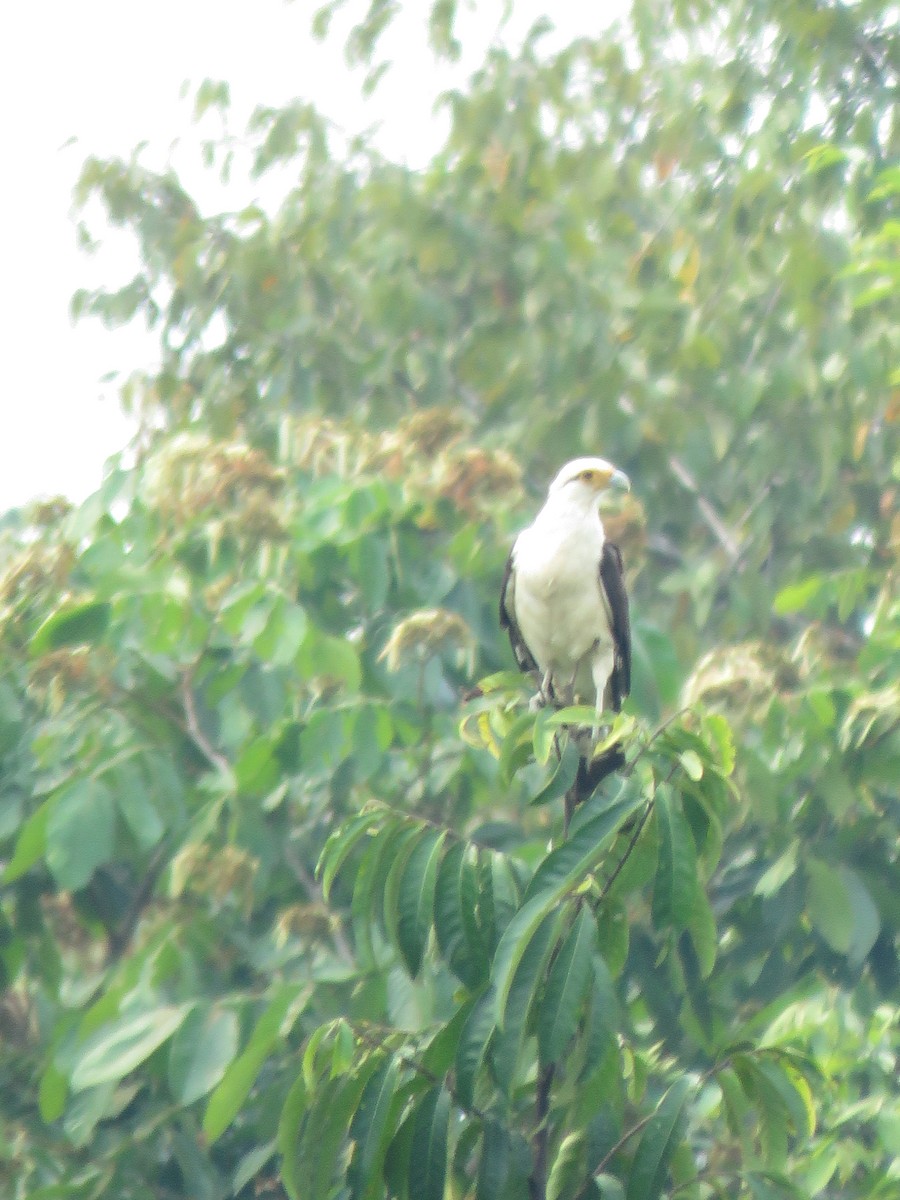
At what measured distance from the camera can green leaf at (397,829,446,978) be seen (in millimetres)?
3465

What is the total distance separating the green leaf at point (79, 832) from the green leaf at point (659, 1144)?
2284 millimetres

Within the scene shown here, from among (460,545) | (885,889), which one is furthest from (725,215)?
(885,889)

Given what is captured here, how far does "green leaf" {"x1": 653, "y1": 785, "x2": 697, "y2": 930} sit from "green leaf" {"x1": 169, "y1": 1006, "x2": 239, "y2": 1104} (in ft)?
6.38

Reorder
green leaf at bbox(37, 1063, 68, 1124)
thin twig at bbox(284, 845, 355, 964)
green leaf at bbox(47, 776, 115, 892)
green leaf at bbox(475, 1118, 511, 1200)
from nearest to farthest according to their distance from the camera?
green leaf at bbox(475, 1118, 511, 1200)
green leaf at bbox(47, 776, 115, 892)
green leaf at bbox(37, 1063, 68, 1124)
thin twig at bbox(284, 845, 355, 964)

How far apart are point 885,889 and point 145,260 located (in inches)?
207

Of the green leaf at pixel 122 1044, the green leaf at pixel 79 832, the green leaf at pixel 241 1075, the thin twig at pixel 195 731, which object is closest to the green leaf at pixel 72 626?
the green leaf at pixel 79 832

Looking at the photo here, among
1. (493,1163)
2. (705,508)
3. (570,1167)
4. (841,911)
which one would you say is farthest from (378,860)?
(705,508)

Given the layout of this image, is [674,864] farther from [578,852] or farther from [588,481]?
[588,481]

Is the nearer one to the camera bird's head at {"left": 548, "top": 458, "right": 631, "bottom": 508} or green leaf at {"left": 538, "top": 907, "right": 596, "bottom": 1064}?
green leaf at {"left": 538, "top": 907, "right": 596, "bottom": 1064}

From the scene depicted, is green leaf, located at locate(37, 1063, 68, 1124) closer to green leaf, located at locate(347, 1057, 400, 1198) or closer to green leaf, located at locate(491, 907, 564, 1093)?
green leaf, located at locate(347, 1057, 400, 1198)

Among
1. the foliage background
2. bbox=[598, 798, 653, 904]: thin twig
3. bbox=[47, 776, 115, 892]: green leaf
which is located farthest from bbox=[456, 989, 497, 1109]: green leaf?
bbox=[47, 776, 115, 892]: green leaf

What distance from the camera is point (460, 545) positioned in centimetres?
584

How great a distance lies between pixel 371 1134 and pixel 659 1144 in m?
0.56

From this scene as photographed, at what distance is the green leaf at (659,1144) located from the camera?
320 centimetres
